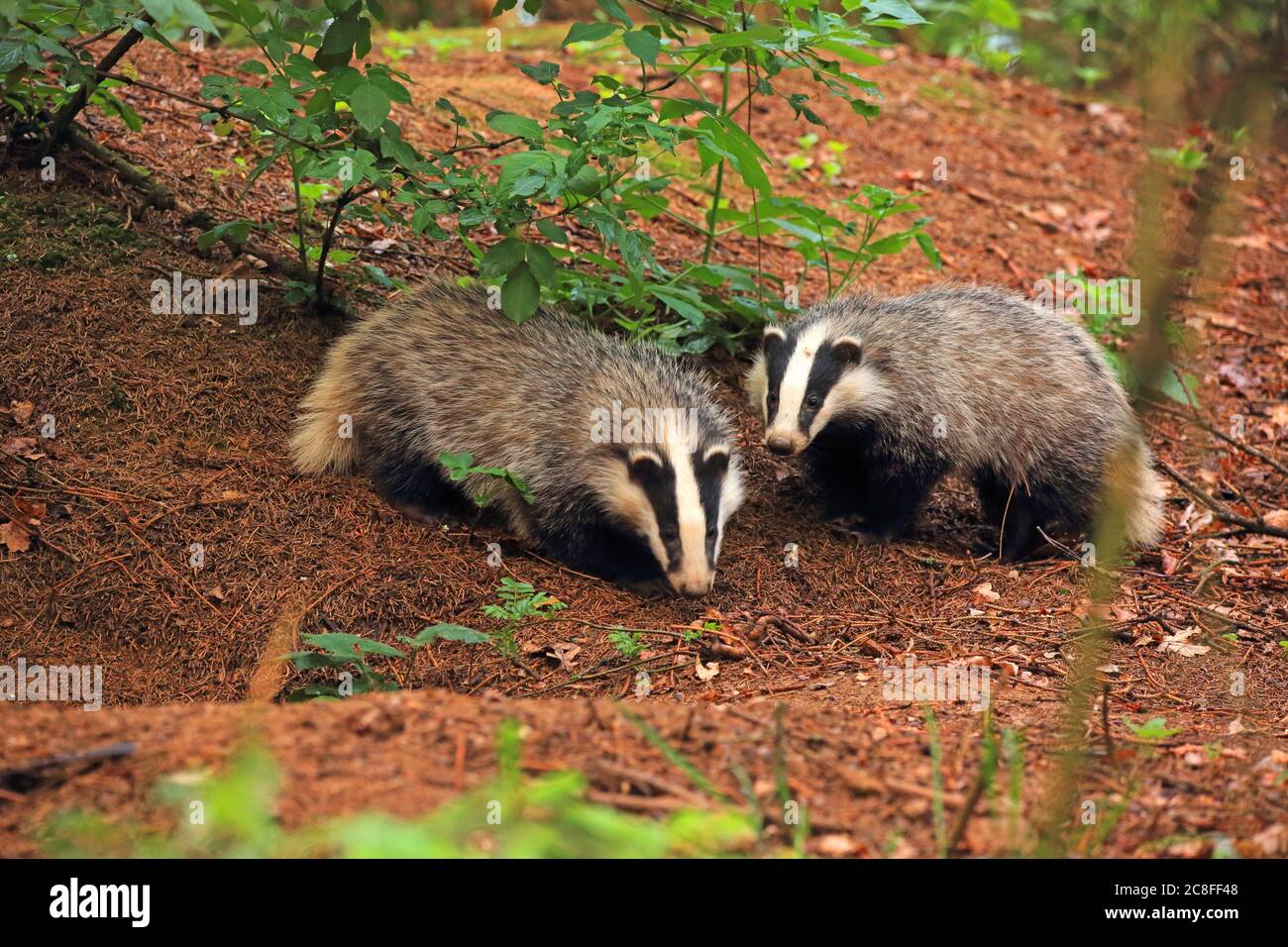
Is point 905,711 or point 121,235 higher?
point 121,235

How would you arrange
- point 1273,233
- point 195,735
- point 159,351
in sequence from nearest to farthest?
point 195,735
point 159,351
point 1273,233

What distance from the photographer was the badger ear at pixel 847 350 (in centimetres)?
674

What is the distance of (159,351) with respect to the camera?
639 centimetres

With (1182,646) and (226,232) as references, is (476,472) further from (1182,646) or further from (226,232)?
(1182,646)

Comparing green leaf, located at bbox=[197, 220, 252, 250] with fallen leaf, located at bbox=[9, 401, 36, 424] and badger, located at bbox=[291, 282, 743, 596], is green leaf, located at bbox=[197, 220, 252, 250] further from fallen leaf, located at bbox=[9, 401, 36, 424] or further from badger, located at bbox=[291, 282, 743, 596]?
fallen leaf, located at bbox=[9, 401, 36, 424]

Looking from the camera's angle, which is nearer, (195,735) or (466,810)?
(466,810)

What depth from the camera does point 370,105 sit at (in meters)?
5.31

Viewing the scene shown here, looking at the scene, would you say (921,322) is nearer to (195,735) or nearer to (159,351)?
(159,351)

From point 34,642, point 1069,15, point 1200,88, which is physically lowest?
point 34,642

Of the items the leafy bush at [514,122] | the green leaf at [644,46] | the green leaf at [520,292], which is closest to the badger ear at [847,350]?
the leafy bush at [514,122]

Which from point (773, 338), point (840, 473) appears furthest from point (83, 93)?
point (840, 473)

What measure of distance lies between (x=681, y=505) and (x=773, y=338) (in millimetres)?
1551
